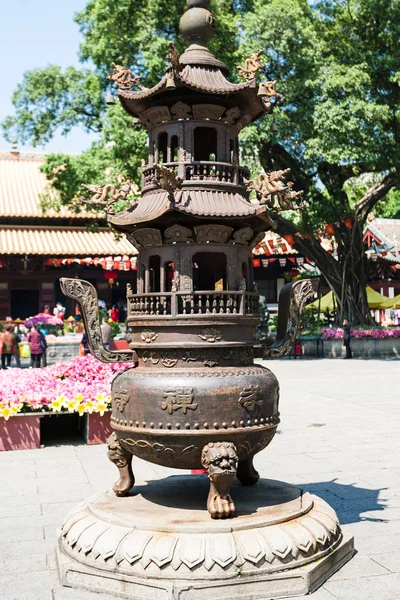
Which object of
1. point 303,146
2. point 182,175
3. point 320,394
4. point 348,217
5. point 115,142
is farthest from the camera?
point 348,217

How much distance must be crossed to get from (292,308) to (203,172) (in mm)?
1531

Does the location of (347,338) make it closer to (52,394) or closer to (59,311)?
(59,311)

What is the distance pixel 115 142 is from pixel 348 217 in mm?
Answer: 9262

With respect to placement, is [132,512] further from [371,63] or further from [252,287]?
[371,63]

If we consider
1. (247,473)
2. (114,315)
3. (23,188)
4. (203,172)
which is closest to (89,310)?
(203,172)

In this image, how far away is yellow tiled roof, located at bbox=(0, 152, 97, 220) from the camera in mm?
31922

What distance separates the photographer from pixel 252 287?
20.7 feet

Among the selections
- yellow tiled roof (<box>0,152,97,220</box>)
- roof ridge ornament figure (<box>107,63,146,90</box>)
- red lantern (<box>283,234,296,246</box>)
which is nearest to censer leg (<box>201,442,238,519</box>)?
roof ridge ornament figure (<box>107,63,146,90</box>)

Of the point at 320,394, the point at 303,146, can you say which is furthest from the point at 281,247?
the point at 320,394

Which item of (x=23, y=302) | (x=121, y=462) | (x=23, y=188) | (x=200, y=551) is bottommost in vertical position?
(x=200, y=551)

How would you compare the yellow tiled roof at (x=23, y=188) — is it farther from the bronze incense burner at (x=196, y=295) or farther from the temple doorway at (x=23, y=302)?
the bronze incense burner at (x=196, y=295)

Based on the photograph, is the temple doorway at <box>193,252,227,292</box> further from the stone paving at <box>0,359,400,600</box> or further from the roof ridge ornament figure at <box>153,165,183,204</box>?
the stone paving at <box>0,359,400,600</box>

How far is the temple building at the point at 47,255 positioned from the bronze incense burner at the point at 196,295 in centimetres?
2326

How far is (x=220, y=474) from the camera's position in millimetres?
5219
